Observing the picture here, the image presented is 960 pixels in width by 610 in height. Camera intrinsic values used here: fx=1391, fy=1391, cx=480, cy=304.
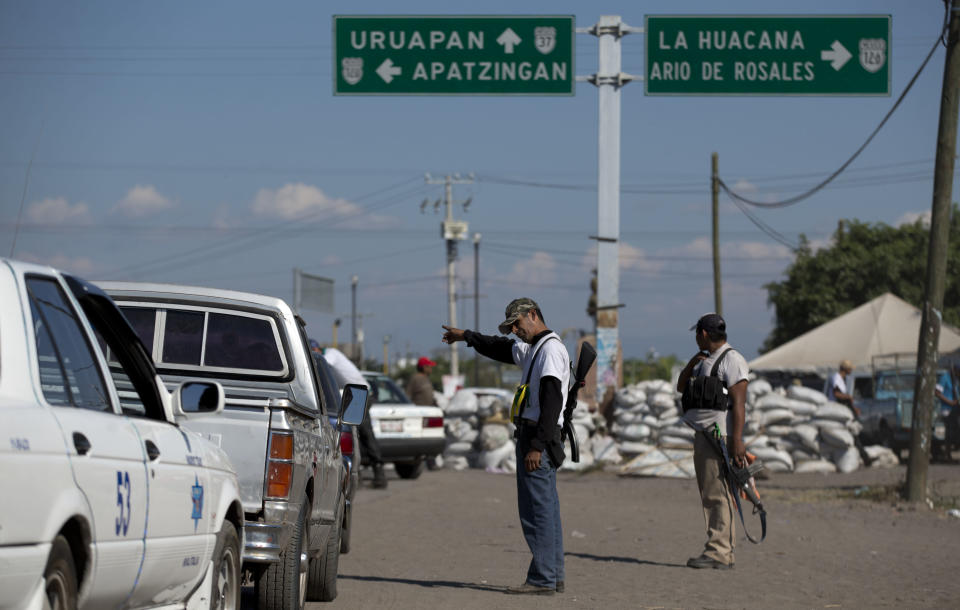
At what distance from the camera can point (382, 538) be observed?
13516mm

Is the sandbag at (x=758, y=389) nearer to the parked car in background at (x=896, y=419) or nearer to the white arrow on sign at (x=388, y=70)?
the parked car in background at (x=896, y=419)

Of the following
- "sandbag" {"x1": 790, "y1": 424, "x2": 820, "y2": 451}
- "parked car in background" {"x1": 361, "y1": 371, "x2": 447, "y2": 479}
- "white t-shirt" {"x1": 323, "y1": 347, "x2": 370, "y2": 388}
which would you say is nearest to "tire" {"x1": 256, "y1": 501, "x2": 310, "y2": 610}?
"white t-shirt" {"x1": 323, "y1": 347, "x2": 370, "y2": 388}

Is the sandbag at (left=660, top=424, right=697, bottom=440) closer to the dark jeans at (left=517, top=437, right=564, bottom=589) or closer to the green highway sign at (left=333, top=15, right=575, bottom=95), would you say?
the green highway sign at (left=333, top=15, right=575, bottom=95)

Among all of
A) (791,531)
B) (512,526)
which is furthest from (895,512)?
(512,526)

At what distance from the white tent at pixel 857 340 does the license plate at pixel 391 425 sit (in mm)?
19840

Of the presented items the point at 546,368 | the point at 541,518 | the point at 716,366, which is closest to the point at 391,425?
the point at 716,366

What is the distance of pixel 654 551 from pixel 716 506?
1.64m

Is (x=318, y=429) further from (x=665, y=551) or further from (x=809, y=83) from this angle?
(x=809, y=83)

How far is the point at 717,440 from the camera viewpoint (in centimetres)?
1096

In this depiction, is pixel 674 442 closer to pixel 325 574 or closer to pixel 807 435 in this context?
pixel 807 435

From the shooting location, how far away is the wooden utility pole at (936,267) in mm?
16375

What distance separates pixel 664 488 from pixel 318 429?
13.5 metres

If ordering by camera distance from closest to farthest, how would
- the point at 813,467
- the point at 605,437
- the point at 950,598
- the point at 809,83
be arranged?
the point at 950,598 < the point at 809,83 < the point at 813,467 < the point at 605,437

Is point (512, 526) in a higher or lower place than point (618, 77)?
lower
